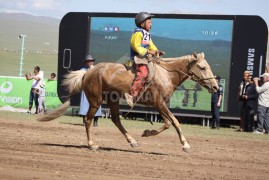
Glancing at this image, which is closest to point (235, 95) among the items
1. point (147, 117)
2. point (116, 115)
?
point (147, 117)

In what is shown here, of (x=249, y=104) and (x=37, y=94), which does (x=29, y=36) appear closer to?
(x=37, y=94)

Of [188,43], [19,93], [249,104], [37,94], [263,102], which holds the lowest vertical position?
[19,93]

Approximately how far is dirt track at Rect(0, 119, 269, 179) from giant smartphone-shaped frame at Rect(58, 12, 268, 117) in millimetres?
5751

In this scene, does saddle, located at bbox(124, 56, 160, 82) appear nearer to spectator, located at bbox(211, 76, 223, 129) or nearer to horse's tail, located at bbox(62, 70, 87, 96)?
horse's tail, located at bbox(62, 70, 87, 96)

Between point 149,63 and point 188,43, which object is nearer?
point 149,63

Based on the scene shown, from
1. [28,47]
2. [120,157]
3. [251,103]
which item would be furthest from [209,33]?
[28,47]

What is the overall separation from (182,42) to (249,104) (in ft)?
12.1

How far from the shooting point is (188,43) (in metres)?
23.4

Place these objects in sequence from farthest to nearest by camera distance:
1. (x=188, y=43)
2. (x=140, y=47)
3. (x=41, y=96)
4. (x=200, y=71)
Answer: (x=41, y=96)
(x=188, y=43)
(x=200, y=71)
(x=140, y=47)

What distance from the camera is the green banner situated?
92.0 ft

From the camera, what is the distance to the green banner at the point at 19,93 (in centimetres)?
2805

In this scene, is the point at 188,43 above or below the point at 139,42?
above

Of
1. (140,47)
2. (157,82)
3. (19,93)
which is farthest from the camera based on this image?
(19,93)

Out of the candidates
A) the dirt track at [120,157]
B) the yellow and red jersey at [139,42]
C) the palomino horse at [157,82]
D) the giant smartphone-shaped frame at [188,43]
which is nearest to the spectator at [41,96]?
the giant smartphone-shaped frame at [188,43]
